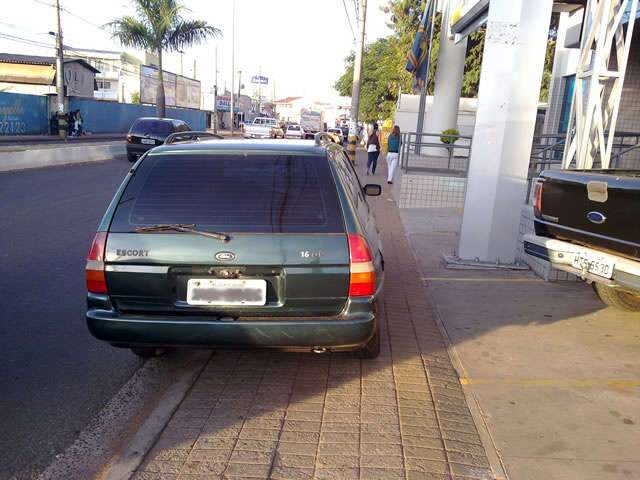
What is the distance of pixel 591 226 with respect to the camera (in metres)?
4.70

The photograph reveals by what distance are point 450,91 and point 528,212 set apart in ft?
36.1

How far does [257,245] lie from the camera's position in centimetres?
368

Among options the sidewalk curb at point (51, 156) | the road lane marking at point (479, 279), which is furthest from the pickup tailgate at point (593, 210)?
the sidewalk curb at point (51, 156)

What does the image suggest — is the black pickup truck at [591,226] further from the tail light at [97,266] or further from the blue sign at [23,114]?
the blue sign at [23,114]

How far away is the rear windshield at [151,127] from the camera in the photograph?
21797 mm

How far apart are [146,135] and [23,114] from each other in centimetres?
1812

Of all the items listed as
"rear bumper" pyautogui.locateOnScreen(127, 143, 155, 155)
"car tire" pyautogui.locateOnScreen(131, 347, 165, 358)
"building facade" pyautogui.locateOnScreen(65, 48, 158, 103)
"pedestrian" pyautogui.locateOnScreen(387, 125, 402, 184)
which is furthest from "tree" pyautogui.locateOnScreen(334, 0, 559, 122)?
"car tire" pyautogui.locateOnScreen(131, 347, 165, 358)

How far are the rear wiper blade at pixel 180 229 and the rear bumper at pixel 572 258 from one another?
2837 mm

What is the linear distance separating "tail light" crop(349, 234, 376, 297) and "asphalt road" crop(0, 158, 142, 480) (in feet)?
6.19

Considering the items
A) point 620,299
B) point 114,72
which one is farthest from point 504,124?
point 114,72

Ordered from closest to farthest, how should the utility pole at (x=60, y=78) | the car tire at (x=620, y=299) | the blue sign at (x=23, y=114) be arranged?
1. the car tire at (x=620, y=299)
2. the utility pole at (x=60, y=78)
3. the blue sign at (x=23, y=114)

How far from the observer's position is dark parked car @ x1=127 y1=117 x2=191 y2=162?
2144 cm

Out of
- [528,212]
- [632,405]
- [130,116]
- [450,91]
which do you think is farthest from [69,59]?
[632,405]

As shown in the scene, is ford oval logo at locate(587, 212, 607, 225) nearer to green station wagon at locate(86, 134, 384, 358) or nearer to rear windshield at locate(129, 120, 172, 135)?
green station wagon at locate(86, 134, 384, 358)
